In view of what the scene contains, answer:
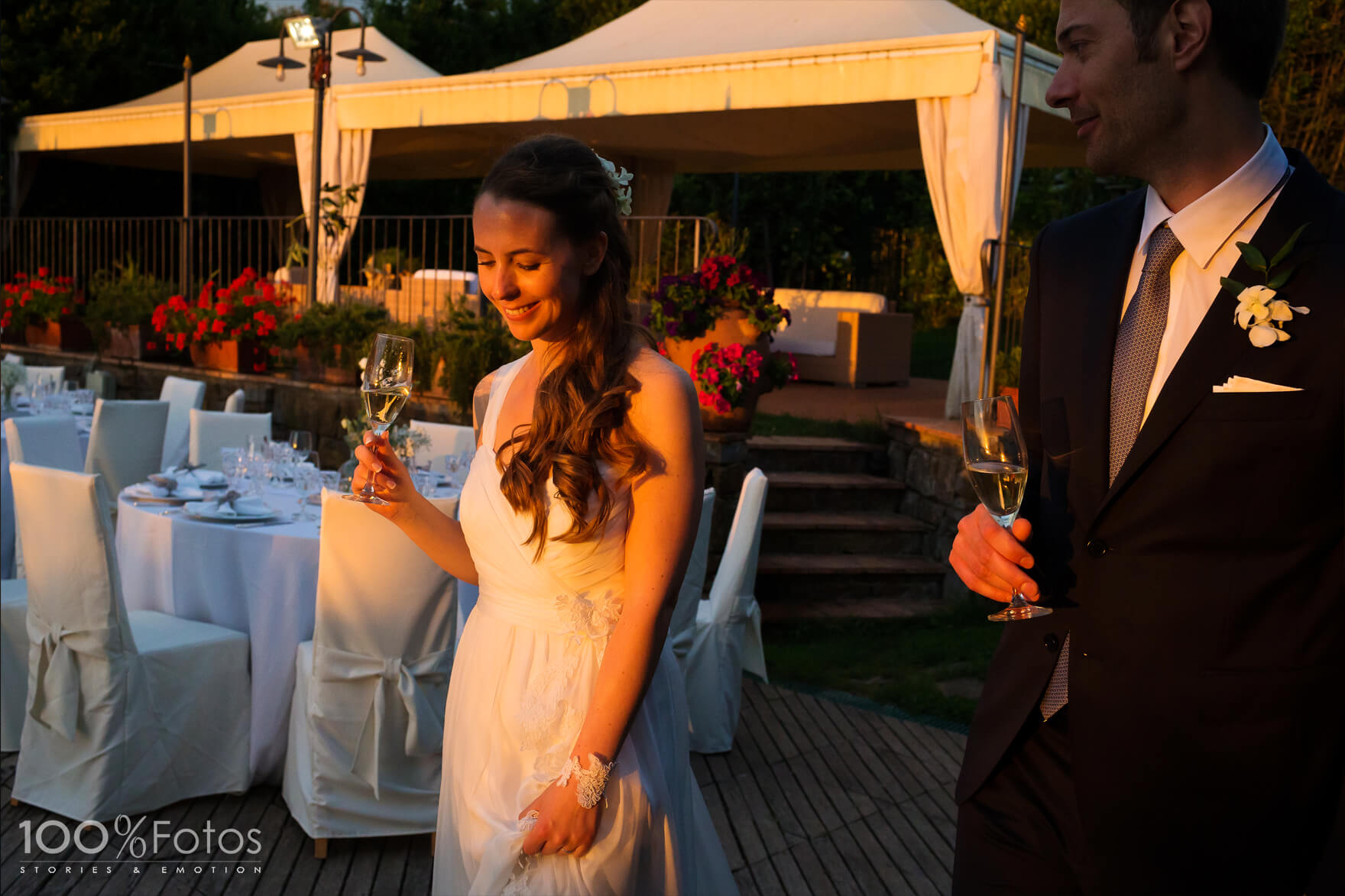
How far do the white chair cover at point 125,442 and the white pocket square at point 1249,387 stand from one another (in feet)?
20.4

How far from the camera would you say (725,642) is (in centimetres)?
456

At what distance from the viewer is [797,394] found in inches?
419

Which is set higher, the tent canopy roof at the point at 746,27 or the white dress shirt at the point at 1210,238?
the tent canopy roof at the point at 746,27

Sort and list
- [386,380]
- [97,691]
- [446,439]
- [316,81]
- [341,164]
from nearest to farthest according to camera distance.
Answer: [386,380] < [97,691] < [446,439] < [316,81] < [341,164]

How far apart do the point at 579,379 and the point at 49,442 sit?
18.1 ft

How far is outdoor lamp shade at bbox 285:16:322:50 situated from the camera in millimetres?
10547

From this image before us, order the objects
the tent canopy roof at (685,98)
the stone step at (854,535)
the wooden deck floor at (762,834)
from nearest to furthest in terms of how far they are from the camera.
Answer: the wooden deck floor at (762,834) → the stone step at (854,535) → the tent canopy roof at (685,98)

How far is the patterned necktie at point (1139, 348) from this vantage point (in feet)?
5.17

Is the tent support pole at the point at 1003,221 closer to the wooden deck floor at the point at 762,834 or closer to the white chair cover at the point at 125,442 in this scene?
the wooden deck floor at the point at 762,834

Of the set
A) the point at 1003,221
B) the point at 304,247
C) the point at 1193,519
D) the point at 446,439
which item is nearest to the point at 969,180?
the point at 1003,221

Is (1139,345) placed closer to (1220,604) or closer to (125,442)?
(1220,604)

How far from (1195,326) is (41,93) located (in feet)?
66.1

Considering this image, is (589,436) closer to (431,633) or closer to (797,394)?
(431,633)

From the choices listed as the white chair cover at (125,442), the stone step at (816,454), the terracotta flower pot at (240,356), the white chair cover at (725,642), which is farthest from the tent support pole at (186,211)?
the white chair cover at (725,642)
